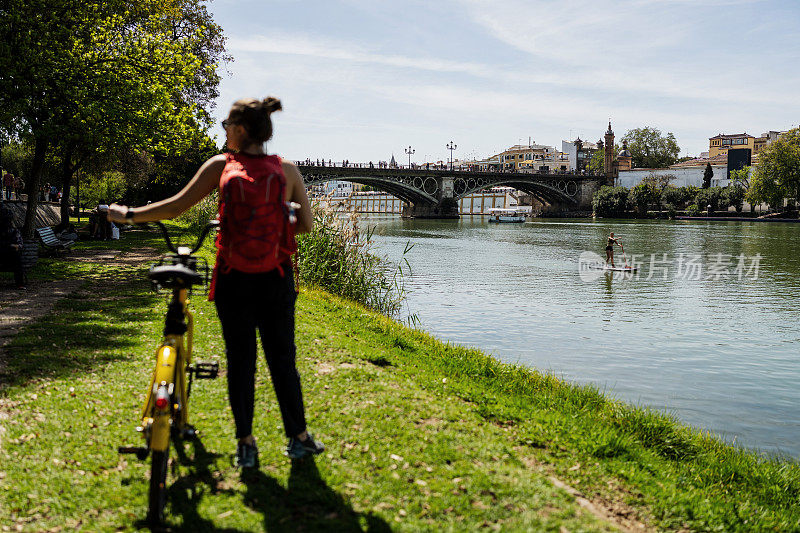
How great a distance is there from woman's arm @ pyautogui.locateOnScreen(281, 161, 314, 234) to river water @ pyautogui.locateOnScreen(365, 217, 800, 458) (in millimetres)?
6644

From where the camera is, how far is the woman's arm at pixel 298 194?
375 centimetres

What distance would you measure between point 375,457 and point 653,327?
42.4ft

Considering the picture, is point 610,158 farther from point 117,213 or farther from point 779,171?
point 117,213

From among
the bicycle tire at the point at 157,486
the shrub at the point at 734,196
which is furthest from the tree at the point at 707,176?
the bicycle tire at the point at 157,486

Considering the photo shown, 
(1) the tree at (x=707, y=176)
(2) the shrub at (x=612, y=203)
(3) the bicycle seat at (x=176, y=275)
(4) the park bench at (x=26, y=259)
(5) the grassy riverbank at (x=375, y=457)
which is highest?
(1) the tree at (x=707, y=176)

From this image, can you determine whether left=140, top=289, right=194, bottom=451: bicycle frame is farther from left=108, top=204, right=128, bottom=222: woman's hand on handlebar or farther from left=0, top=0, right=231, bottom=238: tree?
left=0, top=0, right=231, bottom=238: tree

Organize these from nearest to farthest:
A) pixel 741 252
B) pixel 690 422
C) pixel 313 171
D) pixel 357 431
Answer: pixel 357 431, pixel 690 422, pixel 741 252, pixel 313 171

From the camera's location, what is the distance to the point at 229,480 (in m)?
3.91

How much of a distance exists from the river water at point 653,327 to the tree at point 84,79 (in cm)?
622

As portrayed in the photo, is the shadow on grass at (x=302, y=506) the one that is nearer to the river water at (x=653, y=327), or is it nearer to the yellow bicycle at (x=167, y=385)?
the yellow bicycle at (x=167, y=385)

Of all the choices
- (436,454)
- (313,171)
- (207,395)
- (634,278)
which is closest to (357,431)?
(436,454)

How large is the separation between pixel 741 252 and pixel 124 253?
113 ft

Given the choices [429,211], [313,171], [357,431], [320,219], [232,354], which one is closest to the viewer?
[232,354]

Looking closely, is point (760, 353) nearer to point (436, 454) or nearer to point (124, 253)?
point (436, 454)
